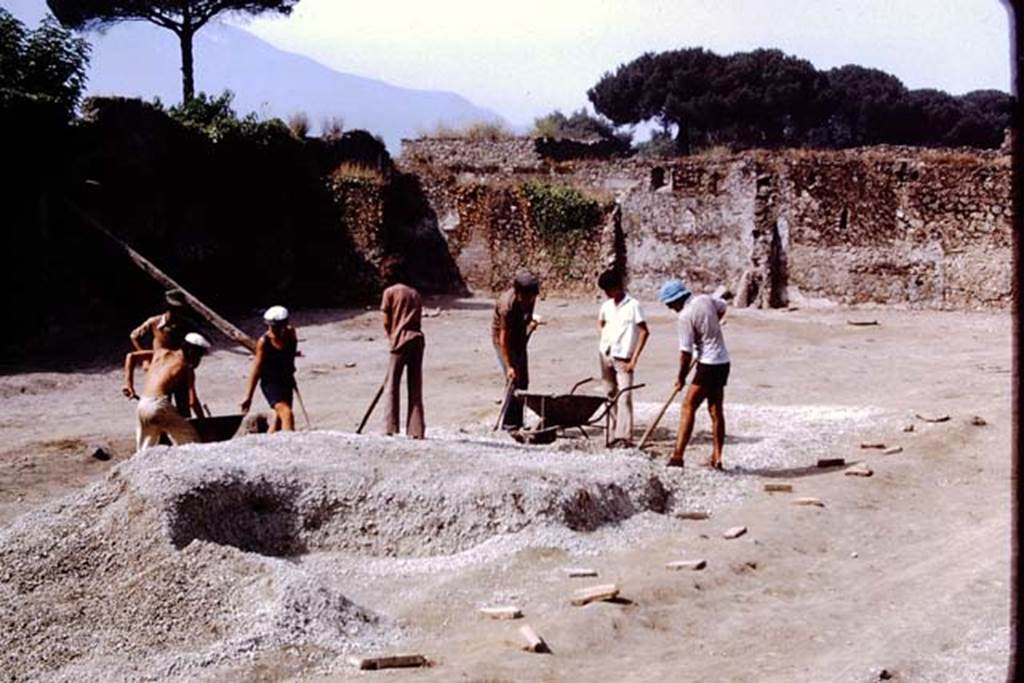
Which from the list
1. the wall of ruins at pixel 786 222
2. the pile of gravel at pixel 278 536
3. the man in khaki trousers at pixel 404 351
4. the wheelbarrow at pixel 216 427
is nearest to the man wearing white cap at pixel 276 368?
the wheelbarrow at pixel 216 427

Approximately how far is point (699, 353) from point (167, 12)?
2631cm

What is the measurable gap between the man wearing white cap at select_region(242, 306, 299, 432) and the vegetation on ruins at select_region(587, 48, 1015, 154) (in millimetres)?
38627

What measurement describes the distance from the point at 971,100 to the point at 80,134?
43.7 m

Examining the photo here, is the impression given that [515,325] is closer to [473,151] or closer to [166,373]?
[166,373]

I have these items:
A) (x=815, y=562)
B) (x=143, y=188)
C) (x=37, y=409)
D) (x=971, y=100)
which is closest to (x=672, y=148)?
(x=971, y=100)

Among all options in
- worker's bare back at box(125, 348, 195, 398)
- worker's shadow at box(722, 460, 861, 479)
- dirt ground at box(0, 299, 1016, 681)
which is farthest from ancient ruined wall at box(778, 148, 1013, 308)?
worker's bare back at box(125, 348, 195, 398)

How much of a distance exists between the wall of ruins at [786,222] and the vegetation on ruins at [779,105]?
2233 centimetres

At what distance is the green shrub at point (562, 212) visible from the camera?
2694 centimetres

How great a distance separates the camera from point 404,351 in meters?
10.8

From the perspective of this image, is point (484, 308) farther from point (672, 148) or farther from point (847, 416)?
point (672, 148)

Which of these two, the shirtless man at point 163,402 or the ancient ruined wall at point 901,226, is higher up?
the ancient ruined wall at point 901,226

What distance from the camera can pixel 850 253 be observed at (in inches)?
952

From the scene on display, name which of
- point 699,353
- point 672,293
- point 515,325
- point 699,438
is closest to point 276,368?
point 515,325

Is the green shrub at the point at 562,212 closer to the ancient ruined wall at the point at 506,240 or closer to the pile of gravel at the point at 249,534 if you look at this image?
the ancient ruined wall at the point at 506,240
